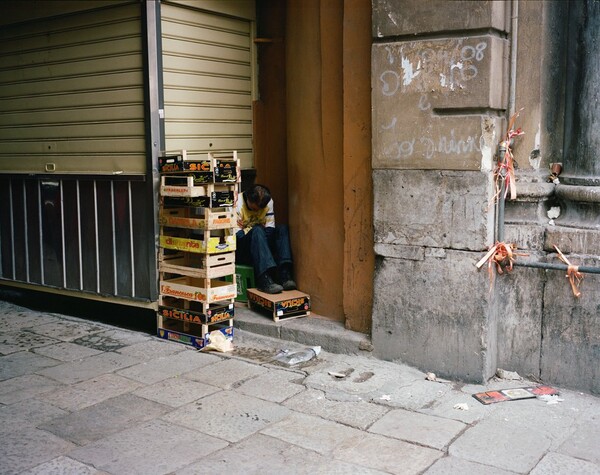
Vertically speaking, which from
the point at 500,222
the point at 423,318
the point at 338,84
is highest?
the point at 338,84

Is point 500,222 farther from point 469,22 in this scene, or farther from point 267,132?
point 267,132

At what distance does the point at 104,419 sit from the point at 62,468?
71cm

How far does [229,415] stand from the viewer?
4.88 meters

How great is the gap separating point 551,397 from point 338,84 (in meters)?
3.08

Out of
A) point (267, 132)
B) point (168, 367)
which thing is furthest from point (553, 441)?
point (267, 132)

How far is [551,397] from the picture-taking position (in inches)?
202

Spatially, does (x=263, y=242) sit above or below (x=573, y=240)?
below

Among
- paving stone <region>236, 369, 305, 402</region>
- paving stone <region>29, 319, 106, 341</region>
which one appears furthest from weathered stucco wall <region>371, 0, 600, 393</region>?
paving stone <region>29, 319, 106, 341</region>

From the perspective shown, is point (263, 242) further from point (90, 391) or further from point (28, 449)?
point (28, 449)

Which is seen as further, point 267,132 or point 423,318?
point 267,132

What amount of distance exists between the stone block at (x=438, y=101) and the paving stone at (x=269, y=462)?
2389 mm

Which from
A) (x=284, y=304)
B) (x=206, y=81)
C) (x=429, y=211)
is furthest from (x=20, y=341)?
(x=429, y=211)

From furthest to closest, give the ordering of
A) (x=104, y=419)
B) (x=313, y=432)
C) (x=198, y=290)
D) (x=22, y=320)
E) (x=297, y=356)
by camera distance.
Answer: (x=22, y=320) → (x=198, y=290) → (x=297, y=356) → (x=104, y=419) → (x=313, y=432)

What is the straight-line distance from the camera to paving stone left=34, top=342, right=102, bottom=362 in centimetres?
620
